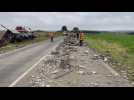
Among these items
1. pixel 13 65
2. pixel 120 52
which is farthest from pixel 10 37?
pixel 13 65

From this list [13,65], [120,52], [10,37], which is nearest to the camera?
[13,65]

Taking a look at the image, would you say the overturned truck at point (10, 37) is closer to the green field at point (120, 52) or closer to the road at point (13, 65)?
the road at point (13, 65)

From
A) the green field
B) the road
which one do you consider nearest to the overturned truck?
the road

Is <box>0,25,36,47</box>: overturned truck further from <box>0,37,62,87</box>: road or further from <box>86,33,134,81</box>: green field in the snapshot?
<box>86,33,134,81</box>: green field

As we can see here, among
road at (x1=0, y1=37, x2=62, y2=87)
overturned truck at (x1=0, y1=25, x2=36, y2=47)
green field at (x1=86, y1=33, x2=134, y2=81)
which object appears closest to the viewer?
road at (x1=0, y1=37, x2=62, y2=87)

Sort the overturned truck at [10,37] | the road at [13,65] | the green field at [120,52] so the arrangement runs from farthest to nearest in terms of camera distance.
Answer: the overturned truck at [10,37] → the green field at [120,52] → the road at [13,65]

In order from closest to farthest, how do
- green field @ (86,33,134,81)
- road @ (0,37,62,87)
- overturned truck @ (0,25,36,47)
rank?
road @ (0,37,62,87), green field @ (86,33,134,81), overturned truck @ (0,25,36,47)

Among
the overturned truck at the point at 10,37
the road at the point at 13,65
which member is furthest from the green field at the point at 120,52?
the overturned truck at the point at 10,37

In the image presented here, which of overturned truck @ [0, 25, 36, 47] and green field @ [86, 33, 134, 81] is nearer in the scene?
green field @ [86, 33, 134, 81]

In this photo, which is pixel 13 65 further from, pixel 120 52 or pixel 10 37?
pixel 10 37

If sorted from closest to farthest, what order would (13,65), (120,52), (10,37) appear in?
1. (13,65)
2. (120,52)
3. (10,37)

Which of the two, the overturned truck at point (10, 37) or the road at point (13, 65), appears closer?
the road at point (13, 65)

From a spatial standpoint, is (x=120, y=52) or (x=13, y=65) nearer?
(x=13, y=65)
